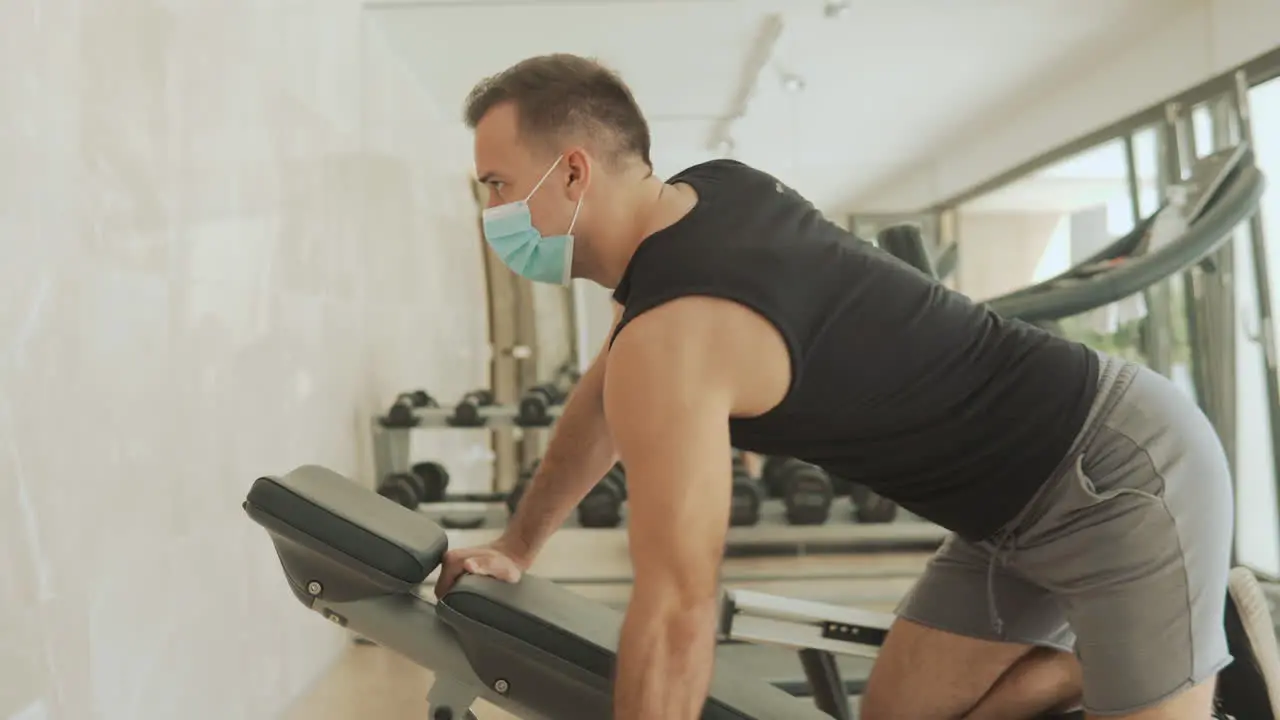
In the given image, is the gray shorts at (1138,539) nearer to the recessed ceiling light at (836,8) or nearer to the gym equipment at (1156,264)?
the gym equipment at (1156,264)

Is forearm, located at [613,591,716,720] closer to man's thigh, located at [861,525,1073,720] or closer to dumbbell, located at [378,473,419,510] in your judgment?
man's thigh, located at [861,525,1073,720]

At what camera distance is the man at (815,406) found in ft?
2.89

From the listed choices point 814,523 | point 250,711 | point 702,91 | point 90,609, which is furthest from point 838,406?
point 702,91

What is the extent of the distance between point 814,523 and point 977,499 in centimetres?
177

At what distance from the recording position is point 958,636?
1.44 m

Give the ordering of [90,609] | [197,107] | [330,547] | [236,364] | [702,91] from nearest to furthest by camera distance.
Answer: [330,547]
[90,609]
[197,107]
[236,364]
[702,91]

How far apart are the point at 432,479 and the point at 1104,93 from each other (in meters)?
2.79

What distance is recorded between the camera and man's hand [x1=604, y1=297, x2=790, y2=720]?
871mm

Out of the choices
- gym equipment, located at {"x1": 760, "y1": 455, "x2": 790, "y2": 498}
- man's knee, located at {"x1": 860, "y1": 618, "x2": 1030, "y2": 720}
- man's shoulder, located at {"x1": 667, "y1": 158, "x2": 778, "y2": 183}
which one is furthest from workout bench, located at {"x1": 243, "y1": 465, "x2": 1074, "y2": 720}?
gym equipment, located at {"x1": 760, "y1": 455, "x2": 790, "y2": 498}

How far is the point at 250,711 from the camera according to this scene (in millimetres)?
1961

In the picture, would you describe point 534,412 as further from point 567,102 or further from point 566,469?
point 567,102

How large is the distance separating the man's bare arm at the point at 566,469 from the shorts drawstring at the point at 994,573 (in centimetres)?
55

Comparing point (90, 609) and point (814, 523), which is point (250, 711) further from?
point (814, 523)

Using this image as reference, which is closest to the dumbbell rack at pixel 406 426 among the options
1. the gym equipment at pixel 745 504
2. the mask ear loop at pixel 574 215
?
the gym equipment at pixel 745 504
